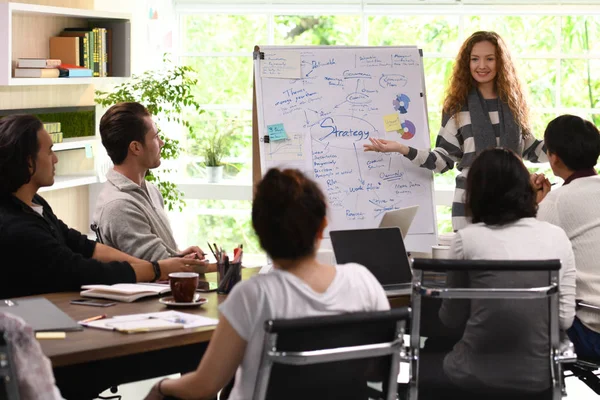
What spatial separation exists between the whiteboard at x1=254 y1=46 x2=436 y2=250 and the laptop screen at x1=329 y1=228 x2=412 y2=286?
56.0 inches

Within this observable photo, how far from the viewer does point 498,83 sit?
4266 mm

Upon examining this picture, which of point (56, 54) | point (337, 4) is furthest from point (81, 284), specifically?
point (337, 4)

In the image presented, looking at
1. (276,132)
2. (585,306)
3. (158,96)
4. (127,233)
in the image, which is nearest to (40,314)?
(127,233)

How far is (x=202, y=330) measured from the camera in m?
2.18

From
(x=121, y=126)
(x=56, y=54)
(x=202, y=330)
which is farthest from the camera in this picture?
(x=56, y=54)

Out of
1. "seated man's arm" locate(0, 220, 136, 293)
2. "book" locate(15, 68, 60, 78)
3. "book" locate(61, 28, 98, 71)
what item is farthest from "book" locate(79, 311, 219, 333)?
"book" locate(61, 28, 98, 71)

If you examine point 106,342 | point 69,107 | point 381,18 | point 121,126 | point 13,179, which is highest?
point 381,18

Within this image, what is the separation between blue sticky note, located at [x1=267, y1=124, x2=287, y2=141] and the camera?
13.7 ft

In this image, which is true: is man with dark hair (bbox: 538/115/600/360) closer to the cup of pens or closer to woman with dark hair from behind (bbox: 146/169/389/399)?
the cup of pens

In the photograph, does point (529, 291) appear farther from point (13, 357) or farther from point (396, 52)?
point (396, 52)

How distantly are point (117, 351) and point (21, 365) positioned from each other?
1.23 feet

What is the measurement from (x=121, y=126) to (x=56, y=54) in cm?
222

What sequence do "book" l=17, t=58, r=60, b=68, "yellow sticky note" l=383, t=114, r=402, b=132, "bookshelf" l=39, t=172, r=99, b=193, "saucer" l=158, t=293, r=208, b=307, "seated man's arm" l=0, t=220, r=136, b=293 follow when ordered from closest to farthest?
"saucer" l=158, t=293, r=208, b=307 → "seated man's arm" l=0, t=220, r=136, b=293 → "yellow sticky note" l=383, t=114, r=402, b=132 → "book" l=17, t=58, r=60, b=68 → "bookshelf" l=39, t=172, r=99, b=193

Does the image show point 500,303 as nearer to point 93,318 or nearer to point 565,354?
point 565,354
